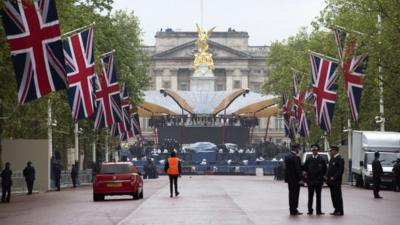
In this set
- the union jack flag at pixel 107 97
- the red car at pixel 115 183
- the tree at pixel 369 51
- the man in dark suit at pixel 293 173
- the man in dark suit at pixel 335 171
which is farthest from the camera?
the union jack flag at pixel 107 97

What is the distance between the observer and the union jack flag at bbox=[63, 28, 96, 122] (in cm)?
4897

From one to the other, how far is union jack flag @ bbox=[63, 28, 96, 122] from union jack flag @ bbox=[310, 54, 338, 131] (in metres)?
12.1

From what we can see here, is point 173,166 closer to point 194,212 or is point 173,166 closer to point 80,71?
point 80,71

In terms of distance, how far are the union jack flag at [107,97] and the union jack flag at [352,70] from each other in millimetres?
11926

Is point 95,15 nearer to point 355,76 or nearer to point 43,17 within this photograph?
point 355,76

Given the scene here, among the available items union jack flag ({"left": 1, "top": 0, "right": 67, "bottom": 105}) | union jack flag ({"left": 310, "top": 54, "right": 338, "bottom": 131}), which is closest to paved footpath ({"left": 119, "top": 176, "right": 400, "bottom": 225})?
union jack flag ({"left": 1, "top": 0, "right": 67, "bottom": 105})

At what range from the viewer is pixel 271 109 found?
130 m

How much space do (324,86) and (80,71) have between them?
13.4 m

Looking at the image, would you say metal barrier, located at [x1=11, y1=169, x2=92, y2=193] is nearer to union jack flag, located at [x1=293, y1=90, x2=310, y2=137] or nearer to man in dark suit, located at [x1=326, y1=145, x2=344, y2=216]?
union jack flag, located at [x1=293, y1=90, x2=310, y2=137]

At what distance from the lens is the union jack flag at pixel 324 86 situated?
57281 mm

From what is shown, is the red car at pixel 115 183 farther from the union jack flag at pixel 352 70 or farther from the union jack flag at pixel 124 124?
the union jack flag at pixel 124 124

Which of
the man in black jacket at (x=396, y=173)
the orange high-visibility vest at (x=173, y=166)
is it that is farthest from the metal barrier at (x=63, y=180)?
the man in black jacket at (x=396, y=173)

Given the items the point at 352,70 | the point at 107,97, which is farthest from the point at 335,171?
the point at 107,97

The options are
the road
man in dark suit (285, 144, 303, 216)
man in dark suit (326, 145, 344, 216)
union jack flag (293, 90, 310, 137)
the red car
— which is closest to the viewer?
the road
